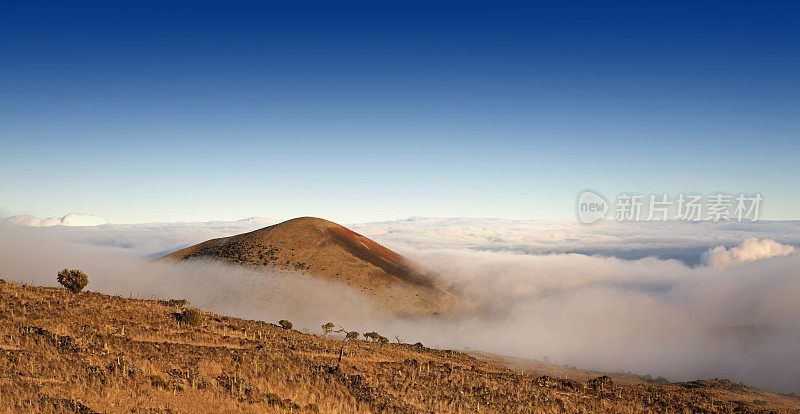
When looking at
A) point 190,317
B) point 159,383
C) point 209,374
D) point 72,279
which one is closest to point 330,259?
point 72,279

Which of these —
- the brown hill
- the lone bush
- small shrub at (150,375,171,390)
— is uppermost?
small shrub at (150,375,171,390)

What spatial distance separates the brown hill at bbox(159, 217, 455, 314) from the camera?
371 ft

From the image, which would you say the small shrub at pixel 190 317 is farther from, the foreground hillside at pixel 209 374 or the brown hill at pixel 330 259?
the brown hill at pixel 330 259

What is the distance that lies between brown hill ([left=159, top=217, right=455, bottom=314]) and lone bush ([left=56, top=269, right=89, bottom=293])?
232 feet

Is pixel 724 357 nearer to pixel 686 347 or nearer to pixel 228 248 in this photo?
pixel 686 347

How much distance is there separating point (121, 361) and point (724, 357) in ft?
648

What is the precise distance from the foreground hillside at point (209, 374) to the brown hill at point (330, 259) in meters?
70.4

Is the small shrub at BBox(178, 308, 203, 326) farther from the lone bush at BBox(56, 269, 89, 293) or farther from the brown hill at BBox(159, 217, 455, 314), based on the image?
the brown hill at BBox(159, 217, 455, 314)

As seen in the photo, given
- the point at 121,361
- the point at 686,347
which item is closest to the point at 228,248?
the point at 121,361

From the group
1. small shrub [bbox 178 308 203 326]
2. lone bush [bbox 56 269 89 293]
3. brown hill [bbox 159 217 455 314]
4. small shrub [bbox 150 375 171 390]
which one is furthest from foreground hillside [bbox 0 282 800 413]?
brown hill [bbox 159 217 455 314]

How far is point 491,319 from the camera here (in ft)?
456

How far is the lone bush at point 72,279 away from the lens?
1585 inches

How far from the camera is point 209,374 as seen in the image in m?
22.8

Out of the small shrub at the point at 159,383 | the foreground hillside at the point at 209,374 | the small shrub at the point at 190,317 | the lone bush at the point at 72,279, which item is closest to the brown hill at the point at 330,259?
the foreground hillside at the point at 209,374
